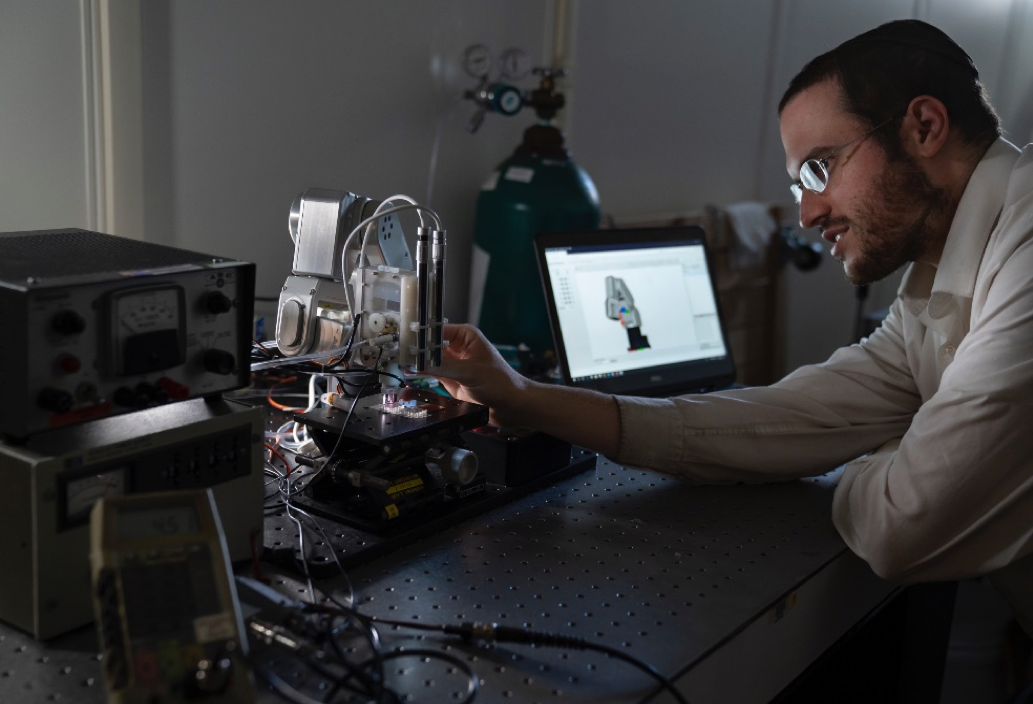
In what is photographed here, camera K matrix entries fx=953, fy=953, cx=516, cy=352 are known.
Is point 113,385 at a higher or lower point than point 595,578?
higher

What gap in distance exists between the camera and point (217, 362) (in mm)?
1025

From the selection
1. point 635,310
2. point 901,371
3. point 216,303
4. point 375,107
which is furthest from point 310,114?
point 901,371

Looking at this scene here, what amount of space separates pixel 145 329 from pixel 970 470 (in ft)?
3.18

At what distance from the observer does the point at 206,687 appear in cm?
76

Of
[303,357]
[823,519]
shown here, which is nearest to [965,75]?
[823,519]

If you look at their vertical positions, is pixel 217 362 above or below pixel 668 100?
below

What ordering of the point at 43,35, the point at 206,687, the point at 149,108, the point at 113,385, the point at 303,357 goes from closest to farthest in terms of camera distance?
the point at 206,687
the point at 113,385
the point at 303,357
the point at 43,35
the point at 149,108

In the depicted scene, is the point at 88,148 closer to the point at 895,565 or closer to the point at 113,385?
the point at 113,385

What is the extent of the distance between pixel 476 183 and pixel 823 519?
1298mm

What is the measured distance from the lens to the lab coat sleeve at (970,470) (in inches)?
45.8

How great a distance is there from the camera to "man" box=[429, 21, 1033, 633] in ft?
A: 3.90

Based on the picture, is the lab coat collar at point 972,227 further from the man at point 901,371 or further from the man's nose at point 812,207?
the man's nose at point 812,207

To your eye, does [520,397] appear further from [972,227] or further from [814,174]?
[972,227]

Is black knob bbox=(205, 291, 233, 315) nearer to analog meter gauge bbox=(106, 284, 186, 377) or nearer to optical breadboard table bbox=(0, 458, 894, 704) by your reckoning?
analog meter gauge bbox=(106, 284, 186, 377)
